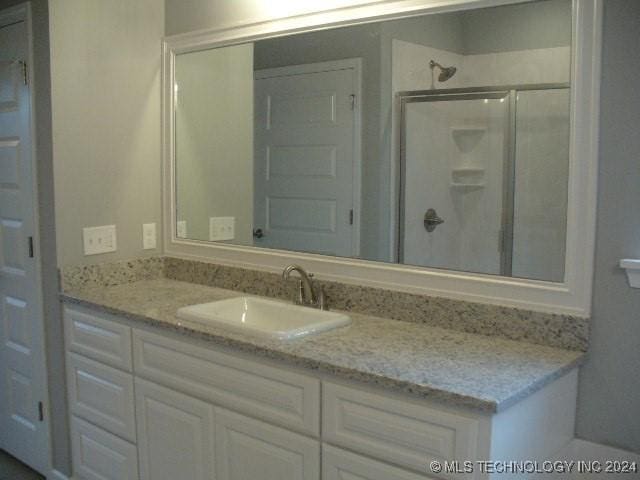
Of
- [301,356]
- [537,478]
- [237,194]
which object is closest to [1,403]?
[237,194]

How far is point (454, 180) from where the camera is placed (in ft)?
6.85

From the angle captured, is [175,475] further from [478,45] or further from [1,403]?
[478,45]

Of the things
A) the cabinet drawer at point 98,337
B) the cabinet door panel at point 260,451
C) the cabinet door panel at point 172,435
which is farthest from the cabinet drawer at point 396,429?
the cabinet drawer at point 98,337

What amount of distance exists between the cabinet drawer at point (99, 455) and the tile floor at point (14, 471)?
0.35 m

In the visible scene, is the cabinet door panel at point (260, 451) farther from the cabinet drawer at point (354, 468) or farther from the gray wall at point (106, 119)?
the gray wall at point (106, 119)

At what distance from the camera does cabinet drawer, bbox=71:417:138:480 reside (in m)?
2.42

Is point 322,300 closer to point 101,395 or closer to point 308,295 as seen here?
point 308,295

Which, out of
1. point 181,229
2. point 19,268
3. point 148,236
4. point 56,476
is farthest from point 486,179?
point 56,476

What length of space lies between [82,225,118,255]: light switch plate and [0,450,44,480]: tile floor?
3.48ft

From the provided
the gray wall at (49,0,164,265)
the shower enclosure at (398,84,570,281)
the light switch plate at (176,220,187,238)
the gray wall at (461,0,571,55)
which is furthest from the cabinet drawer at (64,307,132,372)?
the gray wall at (461,0,571,55)

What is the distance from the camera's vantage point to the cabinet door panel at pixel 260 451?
5.94 ft

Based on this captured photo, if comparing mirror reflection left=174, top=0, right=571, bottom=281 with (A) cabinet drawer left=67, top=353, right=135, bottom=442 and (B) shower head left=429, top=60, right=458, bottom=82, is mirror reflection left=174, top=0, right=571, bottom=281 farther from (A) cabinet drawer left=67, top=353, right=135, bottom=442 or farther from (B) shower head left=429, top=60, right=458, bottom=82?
(A) cabinet drawer left=67, top=353, right=135, bottom=442

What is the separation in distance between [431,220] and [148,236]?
53.8 inches

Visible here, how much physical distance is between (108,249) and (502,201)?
1.65 m
